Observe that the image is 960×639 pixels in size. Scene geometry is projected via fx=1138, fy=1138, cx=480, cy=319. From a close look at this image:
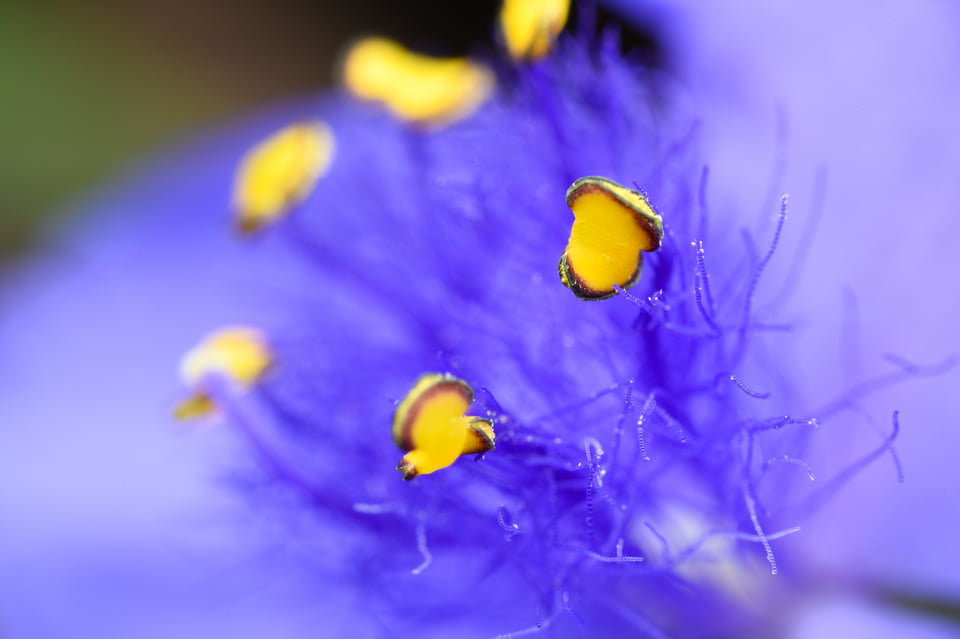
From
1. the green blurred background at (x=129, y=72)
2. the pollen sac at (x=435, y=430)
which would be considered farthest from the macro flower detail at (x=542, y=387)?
the green blurred background at (x=129, y=72)

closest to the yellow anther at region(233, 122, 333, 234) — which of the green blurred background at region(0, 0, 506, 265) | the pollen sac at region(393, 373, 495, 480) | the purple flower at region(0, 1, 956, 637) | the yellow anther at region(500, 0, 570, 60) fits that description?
the purple flower at region(0, 1, 956, 637)

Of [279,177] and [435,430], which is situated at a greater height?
[279,177]

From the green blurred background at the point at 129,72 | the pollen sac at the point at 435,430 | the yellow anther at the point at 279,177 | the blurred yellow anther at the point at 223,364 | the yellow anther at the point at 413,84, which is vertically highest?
the green blurred background at the point at 129,72

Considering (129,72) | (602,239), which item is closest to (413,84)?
(602,239)

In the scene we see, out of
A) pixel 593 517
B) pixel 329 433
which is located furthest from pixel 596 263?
pixel 329 433

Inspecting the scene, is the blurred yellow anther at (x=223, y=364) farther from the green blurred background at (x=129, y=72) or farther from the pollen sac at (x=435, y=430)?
the green blurred background at (x=129, y=72)

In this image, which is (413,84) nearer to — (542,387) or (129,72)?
(542,387)

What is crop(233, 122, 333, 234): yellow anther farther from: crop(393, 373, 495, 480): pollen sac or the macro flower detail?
crop(393, 373, 495, 480): pollen sac
